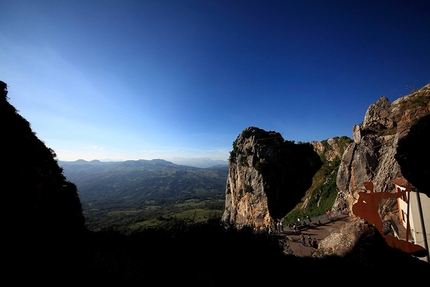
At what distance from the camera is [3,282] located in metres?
7.41

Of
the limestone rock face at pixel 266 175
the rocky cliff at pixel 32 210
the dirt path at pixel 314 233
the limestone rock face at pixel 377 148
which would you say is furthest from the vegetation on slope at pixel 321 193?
the rocky cliff at pixel 32 210

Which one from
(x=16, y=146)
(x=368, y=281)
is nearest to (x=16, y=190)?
(x=16, y=146)

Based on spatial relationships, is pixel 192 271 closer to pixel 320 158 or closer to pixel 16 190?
pixel 16 190

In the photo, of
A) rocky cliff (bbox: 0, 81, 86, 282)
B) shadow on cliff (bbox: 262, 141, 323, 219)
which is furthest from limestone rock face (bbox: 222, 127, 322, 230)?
rocky cliff (bbox: 0, 81, 86, 282)

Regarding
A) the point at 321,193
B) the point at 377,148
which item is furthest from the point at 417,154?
the point at 321,193

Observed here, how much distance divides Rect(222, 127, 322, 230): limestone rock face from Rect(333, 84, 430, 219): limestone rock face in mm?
12295

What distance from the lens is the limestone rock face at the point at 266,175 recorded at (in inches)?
1566

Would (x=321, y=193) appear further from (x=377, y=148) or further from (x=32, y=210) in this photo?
(x=32, y=210)

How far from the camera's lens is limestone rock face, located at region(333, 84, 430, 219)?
21398 millimetres

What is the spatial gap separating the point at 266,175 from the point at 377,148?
67.5 feet

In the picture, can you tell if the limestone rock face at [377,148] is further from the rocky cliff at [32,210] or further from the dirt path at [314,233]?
the rocky cliff at [32,210]

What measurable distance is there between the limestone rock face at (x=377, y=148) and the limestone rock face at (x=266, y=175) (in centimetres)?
1229

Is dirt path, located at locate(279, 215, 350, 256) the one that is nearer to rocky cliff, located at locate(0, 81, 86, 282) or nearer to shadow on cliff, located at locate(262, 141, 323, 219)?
shadow on cliff, located at locate(262, 141, 323, 219)

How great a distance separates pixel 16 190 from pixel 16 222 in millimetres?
2027
